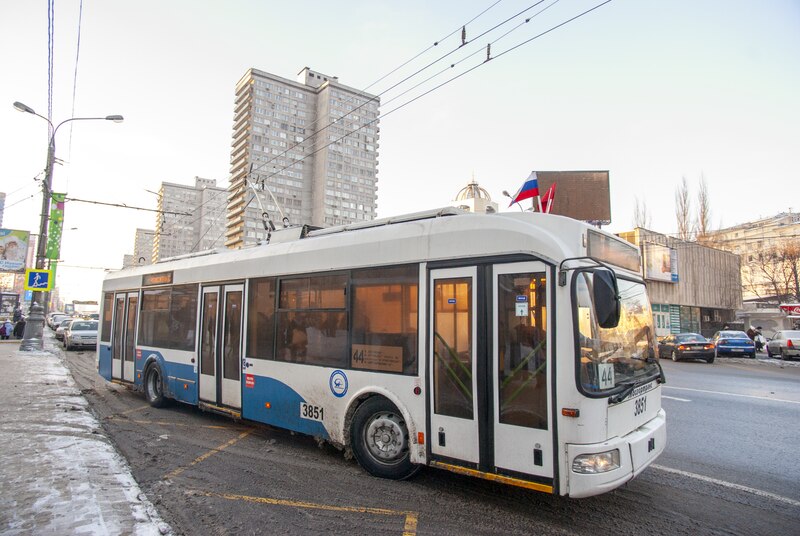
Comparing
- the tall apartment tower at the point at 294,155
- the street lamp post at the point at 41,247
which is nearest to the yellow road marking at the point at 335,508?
the street lamp post at the point at 41,247

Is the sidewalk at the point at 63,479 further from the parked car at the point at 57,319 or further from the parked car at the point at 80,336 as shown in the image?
the parked car at the point at 57,319

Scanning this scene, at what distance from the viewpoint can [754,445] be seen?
22.1 ft

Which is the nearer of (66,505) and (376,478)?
(66,505)

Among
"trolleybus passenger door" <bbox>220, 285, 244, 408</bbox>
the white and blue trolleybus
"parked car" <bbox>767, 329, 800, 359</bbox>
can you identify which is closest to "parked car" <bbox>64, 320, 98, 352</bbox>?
"trolleybus passenger door" <bbox>220, 285, 244, 408</bbox>

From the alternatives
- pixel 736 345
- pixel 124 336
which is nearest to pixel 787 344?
pixel 736 345

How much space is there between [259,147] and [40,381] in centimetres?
10087

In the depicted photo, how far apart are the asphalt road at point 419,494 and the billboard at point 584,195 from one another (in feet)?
62.3

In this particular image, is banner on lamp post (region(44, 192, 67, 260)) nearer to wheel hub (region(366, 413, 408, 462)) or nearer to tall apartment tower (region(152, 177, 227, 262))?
tall apartment tower (region(152, 177, 227, 262))

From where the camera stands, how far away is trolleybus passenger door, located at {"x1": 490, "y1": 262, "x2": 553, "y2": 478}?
406 cm

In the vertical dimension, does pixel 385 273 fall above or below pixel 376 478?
above

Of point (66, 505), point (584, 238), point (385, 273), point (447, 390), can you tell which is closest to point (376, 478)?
point (447, 390)

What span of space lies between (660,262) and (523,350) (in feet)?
134

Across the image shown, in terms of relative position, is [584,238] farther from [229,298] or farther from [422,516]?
[229,298]

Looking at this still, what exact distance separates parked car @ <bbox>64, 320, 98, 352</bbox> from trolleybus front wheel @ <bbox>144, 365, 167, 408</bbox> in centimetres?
1763
